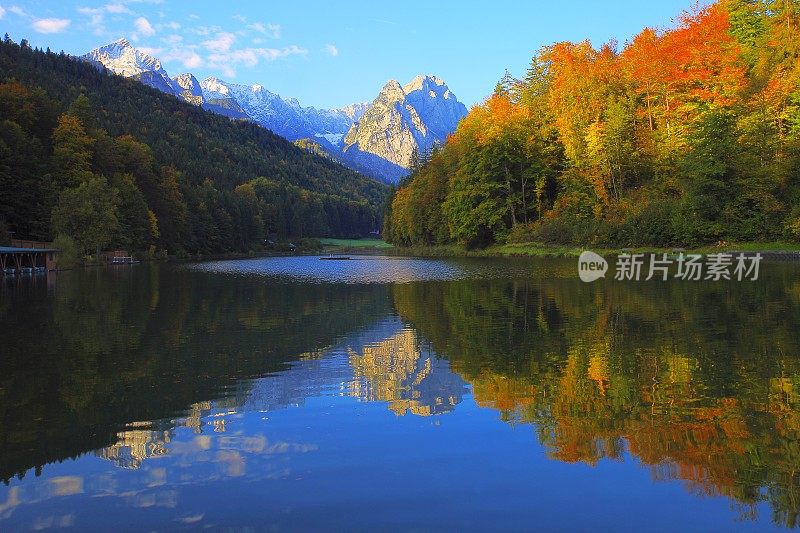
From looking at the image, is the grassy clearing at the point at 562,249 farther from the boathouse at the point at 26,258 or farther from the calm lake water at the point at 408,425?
the boathouse at the point at 26,258

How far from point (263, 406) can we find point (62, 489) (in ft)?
12.1

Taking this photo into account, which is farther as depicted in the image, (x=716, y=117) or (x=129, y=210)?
(x=129, y=210)

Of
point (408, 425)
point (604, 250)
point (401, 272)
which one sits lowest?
point (408, 425)

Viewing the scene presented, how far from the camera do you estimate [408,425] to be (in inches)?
352

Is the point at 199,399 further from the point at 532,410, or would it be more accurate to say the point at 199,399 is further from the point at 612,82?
the point at 612,82

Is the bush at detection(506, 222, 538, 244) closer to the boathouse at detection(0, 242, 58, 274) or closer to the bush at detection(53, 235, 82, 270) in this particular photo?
the bush at detection(53, 235, 82, 270)

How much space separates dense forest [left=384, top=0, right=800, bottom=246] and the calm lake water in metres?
37.0

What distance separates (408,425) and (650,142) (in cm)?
6044

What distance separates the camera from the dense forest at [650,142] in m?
51.6

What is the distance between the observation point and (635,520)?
5816 millimetres

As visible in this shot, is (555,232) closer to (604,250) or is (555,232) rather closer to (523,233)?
(523,233)

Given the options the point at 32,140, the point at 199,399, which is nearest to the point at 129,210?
the point at 32,140

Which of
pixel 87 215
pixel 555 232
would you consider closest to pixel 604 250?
pixel 555 232

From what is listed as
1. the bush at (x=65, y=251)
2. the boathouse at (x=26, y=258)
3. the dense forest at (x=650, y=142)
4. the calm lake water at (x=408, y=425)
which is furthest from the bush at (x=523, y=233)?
the calm lake water at (x=408, y=425)
